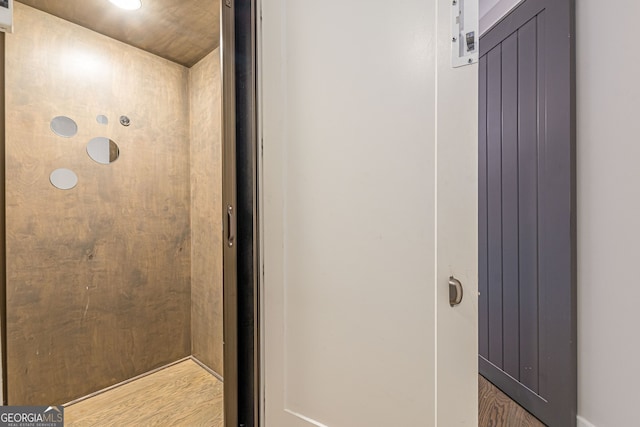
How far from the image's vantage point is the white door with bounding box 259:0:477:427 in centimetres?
87

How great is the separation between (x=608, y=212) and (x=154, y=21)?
2.56 m

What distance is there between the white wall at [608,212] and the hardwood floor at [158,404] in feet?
6.08

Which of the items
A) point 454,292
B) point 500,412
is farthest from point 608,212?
point 500,412

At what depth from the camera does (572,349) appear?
133cm

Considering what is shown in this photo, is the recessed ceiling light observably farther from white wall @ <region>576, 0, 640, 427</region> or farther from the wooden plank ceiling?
white wall @ <region>576, 0, 640, 427</region>

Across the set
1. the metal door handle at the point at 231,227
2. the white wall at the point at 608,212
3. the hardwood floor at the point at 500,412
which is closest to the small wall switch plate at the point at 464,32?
the white wall at the point at 608,212

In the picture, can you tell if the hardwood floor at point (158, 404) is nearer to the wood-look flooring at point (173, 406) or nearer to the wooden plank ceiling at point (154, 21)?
the wood-look flooring at point (173, 406)

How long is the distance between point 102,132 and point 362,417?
2.20m

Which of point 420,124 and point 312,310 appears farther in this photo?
point 312,310

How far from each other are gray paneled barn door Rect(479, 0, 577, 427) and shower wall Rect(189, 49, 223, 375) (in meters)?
1.79

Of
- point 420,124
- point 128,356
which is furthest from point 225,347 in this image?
point 420,124

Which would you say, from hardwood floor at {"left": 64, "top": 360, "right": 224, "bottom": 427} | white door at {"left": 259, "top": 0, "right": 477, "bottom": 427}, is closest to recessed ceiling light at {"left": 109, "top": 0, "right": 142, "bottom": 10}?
white door at {"left": 259, "top": 0, "right": 477, "bottom": 427}

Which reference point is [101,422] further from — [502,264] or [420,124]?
[502,264]

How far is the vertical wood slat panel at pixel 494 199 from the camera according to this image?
1.74 m
